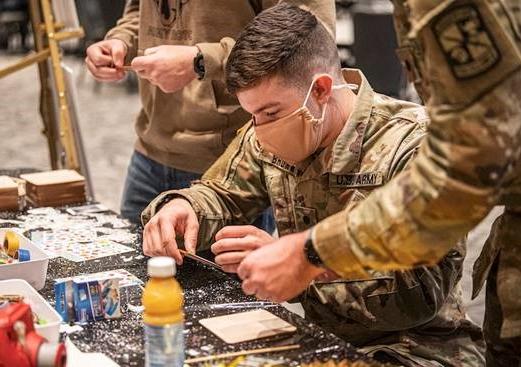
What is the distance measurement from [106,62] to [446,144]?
178 centimetres

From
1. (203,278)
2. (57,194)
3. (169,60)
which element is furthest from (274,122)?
(57,194)

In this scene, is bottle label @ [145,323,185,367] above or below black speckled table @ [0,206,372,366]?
above

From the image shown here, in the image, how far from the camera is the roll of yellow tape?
2.25 m

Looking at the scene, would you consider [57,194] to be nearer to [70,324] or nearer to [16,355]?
[70,324]

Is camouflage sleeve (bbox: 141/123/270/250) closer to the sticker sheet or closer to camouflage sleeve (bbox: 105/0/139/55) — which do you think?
the sticker sheet

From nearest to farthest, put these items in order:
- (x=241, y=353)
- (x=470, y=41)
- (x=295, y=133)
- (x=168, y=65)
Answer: (x=470, y=41) → (x=241, y=353) → (x=295, y=133) → (x=168, y=65)

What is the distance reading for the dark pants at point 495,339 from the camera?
1.82 meters

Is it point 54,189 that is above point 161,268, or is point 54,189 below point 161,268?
below

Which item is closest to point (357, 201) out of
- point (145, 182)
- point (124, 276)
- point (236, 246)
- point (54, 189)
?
point (236, 246)

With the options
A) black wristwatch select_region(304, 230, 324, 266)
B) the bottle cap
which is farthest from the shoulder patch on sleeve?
the bottle cap

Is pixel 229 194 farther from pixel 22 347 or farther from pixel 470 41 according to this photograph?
pixel 470 41

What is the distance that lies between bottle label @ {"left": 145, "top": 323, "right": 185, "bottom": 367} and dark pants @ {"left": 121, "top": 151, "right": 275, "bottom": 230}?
1352mm

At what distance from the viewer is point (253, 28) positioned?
2.14 meters

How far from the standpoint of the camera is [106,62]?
2.92 meters
